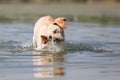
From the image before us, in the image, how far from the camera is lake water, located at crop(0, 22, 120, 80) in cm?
1010

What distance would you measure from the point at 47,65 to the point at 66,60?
0.93 metres

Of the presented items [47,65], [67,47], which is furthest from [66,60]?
[67,47]

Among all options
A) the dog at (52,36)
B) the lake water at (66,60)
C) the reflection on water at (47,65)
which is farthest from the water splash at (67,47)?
the reflection on water at (47,65)

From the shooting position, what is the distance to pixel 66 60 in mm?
12273

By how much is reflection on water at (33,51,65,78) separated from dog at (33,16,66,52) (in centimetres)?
21

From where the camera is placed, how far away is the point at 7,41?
52.8ft

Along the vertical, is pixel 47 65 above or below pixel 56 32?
below

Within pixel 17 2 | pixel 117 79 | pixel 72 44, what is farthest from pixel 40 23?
pixel 17 2

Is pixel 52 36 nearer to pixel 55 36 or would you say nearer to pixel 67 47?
pixel 55 36

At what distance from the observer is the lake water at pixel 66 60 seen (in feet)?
33.1

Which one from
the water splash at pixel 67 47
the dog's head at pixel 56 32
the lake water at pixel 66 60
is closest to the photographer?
the lake water at pixel 66 60

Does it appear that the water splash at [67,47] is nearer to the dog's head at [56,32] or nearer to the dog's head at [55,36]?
the dog's head at [55,36]

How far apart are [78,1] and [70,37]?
2941 cm

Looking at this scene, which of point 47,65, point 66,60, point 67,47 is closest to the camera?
point 47,65
